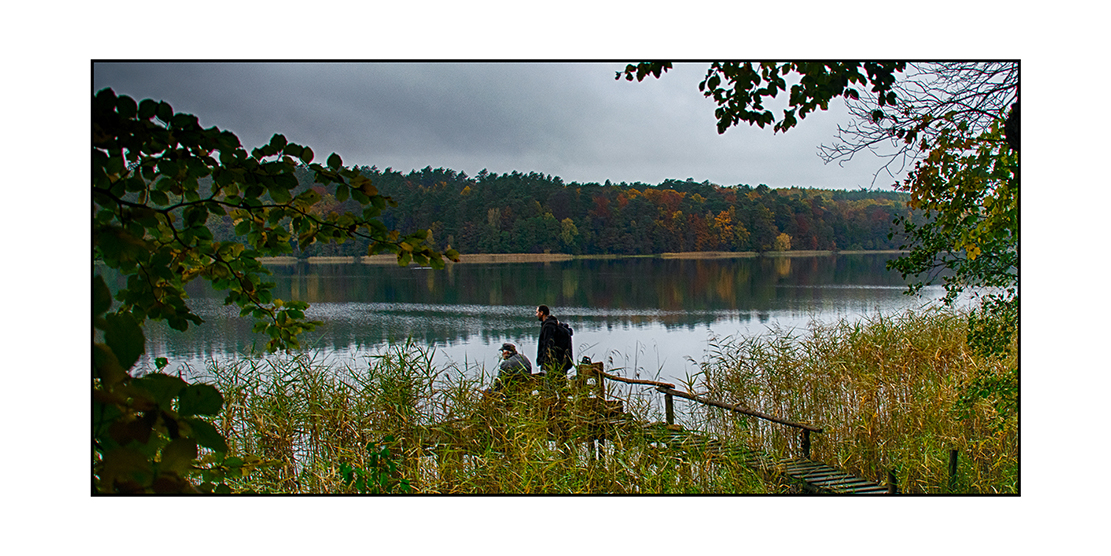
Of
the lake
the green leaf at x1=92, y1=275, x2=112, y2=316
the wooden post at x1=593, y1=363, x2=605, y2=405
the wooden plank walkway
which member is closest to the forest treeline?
the lake

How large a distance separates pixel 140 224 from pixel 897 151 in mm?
3675

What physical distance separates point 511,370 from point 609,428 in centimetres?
93

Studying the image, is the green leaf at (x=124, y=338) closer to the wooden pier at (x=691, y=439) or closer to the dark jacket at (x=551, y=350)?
the wooden pier at (x=691, y=439)

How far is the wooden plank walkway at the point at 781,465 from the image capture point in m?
3.49

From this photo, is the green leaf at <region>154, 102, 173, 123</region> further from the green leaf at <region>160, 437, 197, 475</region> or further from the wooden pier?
the wooden pier

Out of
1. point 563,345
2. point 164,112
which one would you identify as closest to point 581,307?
point 563,345

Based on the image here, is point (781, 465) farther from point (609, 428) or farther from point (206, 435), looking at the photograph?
point (206, 435)

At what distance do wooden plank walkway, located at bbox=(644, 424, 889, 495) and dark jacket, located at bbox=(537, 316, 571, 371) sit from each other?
1.03 m

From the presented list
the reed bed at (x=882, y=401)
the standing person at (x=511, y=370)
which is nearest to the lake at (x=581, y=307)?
the standing person at (x=511, y=370)

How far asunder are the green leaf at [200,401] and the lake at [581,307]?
4175 millimetres

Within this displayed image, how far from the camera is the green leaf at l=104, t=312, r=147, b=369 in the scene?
807mm

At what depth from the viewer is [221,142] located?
1460 millimetres

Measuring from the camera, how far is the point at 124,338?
81 centimetres
